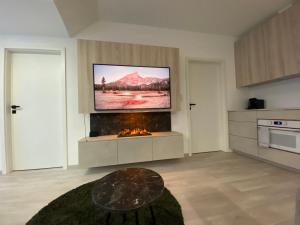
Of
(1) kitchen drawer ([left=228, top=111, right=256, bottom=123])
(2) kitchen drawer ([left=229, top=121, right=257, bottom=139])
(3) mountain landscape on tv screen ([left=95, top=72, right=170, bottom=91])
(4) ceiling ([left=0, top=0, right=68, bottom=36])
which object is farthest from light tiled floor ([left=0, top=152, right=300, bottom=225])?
(4) ceiling ([left=0, top=0, right=68, bottom=36])

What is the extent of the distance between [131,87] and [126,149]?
3.39 feet

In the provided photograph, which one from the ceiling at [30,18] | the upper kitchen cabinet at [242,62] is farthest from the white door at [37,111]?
the upper kitchen cabinet at [242,62]

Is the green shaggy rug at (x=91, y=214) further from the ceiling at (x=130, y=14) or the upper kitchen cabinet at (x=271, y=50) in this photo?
the upper kitchen cabinet at (x=271, y=50)

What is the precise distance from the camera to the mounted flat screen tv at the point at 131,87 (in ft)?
8.73

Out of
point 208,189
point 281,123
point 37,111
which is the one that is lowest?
point 208,189

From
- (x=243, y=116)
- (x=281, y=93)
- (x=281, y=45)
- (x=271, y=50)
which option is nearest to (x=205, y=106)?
(x=243, y=116)

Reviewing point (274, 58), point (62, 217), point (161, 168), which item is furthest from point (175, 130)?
point (62, 217)

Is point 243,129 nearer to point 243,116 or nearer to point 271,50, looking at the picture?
point 243,116

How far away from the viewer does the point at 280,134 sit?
2.45 metres

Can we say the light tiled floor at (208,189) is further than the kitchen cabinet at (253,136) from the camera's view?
No

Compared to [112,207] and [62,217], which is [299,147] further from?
[62,217]

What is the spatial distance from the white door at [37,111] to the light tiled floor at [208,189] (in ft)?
0.88

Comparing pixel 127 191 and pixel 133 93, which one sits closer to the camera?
pixel 127 191

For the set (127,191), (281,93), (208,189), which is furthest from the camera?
(281,93)
